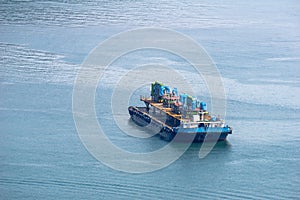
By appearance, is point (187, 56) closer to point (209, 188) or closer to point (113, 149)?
point (113, 149)

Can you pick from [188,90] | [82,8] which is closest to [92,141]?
[188,90]

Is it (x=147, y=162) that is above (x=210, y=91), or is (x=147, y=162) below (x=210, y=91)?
below

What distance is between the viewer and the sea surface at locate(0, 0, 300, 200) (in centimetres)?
2922

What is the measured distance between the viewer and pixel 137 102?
39375 millimetres

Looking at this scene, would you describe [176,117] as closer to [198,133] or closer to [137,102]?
[198,133]

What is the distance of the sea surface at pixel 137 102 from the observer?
1150 inches


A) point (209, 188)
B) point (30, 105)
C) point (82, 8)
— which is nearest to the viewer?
point (209, 188)

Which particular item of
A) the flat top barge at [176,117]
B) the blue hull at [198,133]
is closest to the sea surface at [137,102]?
the blue hull at [198,133]

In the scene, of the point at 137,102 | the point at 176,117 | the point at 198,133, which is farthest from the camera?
the point at 137,102

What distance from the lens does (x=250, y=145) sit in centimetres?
3350

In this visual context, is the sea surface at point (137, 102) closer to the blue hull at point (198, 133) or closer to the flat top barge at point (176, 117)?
the blue hull at point (198, 133)

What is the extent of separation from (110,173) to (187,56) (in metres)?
17.7

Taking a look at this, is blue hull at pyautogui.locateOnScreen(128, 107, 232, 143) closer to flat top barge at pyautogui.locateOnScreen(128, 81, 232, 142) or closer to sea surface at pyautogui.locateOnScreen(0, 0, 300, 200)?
flat top barge at pyautogui.locateOnScreen(128, 81, 232, 142)

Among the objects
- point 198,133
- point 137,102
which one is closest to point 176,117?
point 198,133
